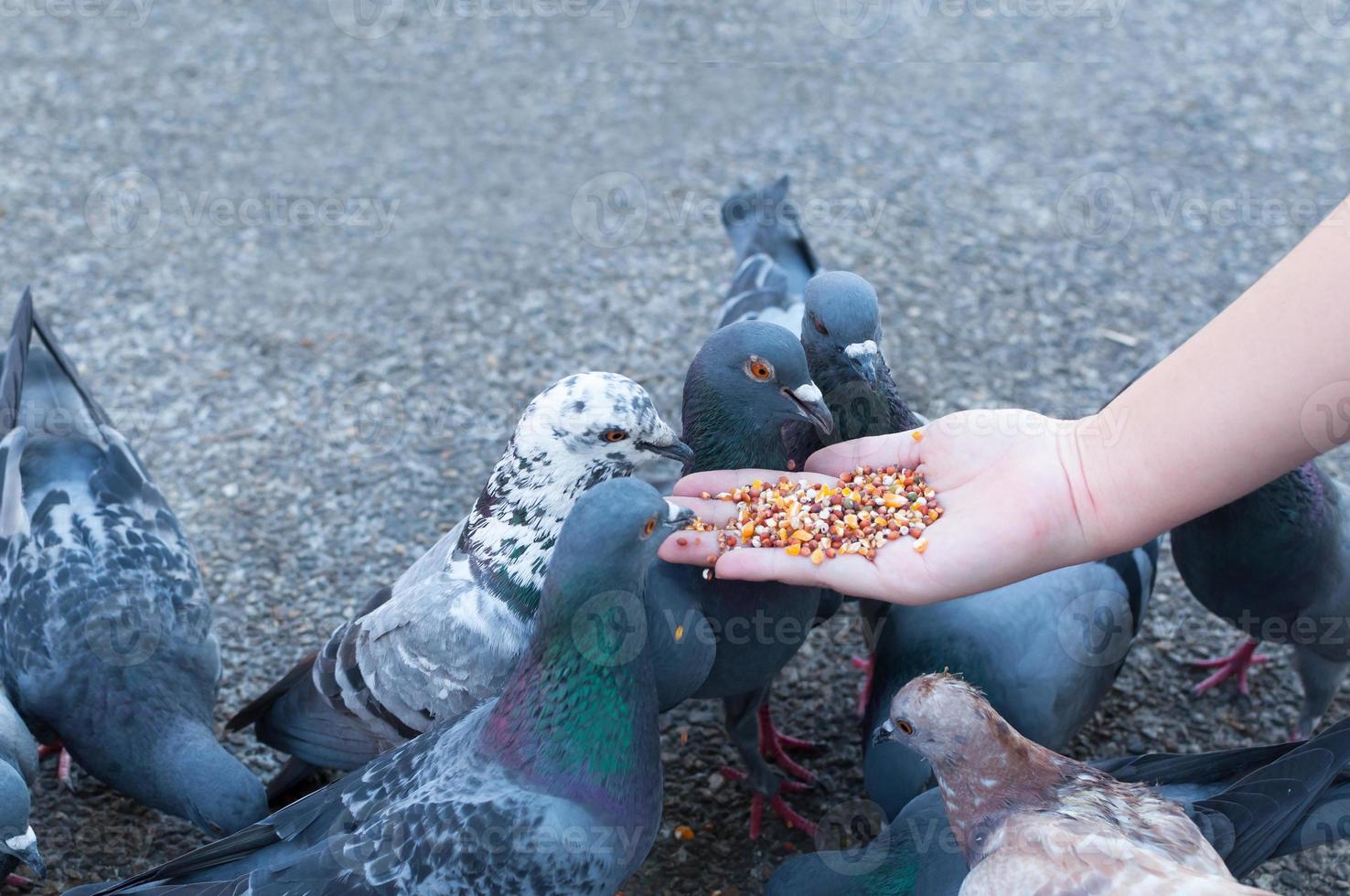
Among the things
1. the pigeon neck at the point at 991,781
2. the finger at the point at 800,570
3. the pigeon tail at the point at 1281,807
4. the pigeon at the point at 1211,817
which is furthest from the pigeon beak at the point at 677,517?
the pigeon tail at the point at 1281,807

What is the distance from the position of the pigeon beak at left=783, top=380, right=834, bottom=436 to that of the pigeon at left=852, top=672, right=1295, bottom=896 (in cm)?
96

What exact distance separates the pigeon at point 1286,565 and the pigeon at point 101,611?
10.9 ft

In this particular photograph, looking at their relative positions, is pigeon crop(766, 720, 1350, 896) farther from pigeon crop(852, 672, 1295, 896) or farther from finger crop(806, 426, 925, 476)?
finger crop(806, 426, 925, 476)

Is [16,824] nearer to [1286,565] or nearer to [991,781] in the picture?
[991,781]

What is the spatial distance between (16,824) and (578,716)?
1747mm

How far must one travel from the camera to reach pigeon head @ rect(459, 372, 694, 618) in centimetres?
360

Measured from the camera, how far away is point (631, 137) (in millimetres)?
7895

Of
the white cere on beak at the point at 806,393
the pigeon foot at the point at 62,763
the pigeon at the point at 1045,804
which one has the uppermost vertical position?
the white cere on beak at the point at 806,393

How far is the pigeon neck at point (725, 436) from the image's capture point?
152 inches

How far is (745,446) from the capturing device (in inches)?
154

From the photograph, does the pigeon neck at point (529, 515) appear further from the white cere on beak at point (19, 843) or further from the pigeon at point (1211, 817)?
the white cere on beak at point (19, 843)

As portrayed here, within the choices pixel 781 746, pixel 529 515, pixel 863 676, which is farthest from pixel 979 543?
pixel 863 676

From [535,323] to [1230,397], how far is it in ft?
13.7

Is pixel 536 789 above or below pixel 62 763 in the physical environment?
above
